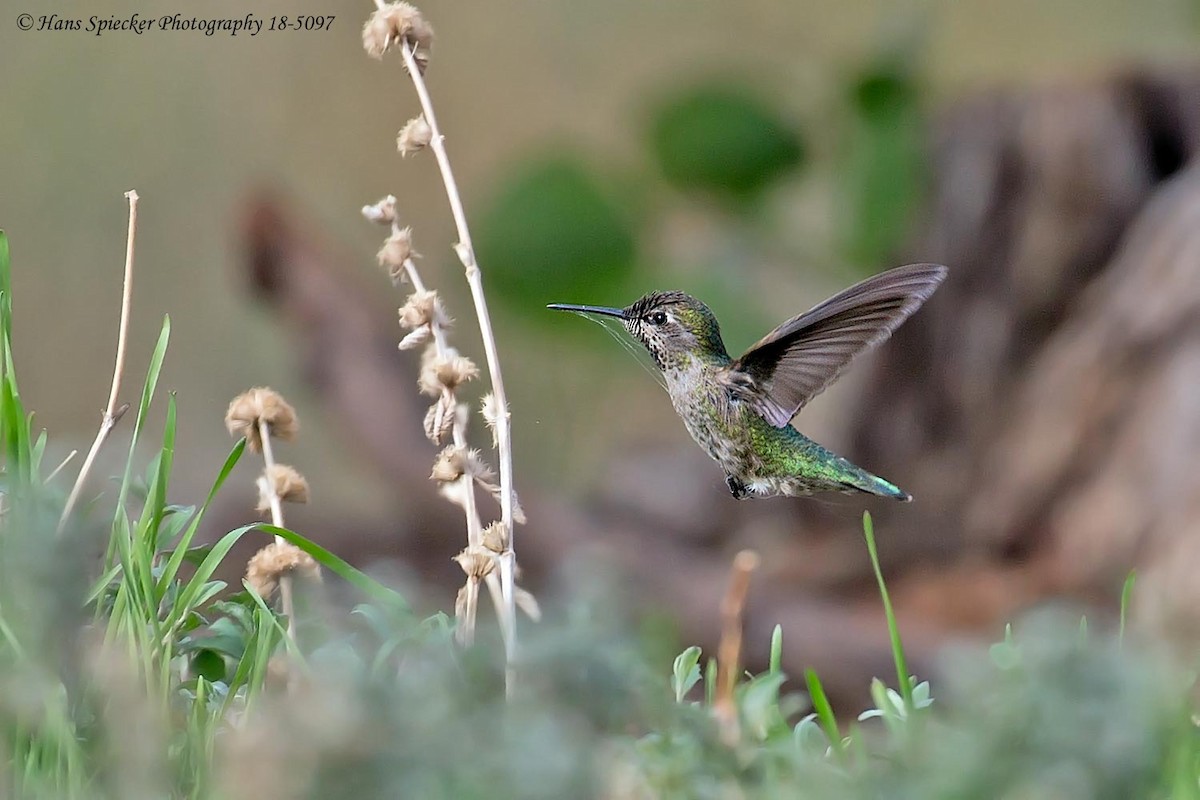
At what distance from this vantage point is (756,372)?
3.27 feet

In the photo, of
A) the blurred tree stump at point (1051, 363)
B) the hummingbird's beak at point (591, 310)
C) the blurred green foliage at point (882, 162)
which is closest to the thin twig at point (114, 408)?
the hummingbird's beak at point (591, 310)

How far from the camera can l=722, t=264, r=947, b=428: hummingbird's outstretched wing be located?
0.89m

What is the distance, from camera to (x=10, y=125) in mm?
4484

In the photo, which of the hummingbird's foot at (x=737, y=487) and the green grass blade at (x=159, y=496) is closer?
the green grass blade at (x=159, y=496)

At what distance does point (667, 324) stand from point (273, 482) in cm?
32

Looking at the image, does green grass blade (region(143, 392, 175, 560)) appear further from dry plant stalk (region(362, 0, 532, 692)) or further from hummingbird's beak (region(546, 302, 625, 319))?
hummingbird's beak (region(546, 302, 625, 319))

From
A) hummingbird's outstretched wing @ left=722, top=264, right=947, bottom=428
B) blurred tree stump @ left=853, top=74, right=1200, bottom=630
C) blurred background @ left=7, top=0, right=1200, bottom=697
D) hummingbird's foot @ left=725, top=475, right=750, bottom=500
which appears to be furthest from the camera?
blurred background @ left=7, top=0, right=1200, bottom=697

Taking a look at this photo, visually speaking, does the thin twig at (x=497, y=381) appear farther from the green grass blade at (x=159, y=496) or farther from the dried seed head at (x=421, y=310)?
the green grass blade at (x=159, y=496)

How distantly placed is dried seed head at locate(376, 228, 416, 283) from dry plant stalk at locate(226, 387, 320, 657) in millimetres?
96

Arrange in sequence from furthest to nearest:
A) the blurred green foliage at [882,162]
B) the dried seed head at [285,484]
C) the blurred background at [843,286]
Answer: the blurred green foliage at [882,162] → the blurred background at [843,286] → the dried seed head at [285,484]

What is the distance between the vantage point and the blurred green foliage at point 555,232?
125 inches

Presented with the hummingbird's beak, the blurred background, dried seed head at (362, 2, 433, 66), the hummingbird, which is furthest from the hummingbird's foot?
the blurred background

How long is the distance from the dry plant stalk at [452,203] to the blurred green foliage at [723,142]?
8.07 feet

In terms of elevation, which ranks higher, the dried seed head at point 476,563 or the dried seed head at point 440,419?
the dried seed head at point 440,419
